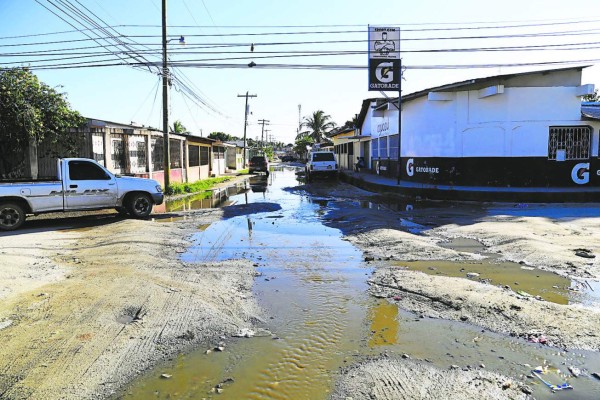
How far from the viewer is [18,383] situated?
3.70 m

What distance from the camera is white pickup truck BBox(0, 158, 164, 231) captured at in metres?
11.2

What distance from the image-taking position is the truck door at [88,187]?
39.8 feet

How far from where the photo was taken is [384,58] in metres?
20.2

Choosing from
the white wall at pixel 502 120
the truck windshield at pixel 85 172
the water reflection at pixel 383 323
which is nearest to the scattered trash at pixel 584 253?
the water reflection at pixel 383 323

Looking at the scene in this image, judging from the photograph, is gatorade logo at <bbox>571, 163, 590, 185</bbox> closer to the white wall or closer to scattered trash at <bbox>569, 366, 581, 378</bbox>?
the white wall

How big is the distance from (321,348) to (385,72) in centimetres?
1803

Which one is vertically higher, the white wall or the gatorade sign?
the gatorade sign

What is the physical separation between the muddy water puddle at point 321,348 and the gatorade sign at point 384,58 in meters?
14.9

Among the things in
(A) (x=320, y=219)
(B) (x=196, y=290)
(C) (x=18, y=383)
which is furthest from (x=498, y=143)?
(C) (x=18, y=383)

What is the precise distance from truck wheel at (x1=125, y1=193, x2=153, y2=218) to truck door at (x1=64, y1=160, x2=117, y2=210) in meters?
0.45

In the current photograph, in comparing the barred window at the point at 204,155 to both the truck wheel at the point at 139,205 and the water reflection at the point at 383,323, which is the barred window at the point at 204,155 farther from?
the water reflection at the point at 383,323

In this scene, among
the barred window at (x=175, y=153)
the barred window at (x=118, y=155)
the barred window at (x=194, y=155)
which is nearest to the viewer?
the barred window at (x=118, y=155)

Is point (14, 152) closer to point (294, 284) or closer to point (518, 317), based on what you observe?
point (294, 284)

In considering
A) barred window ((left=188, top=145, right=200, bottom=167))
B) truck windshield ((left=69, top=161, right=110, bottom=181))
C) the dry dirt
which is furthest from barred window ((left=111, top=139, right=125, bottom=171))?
barred window ((left=188, top=145, right=200, bottom=167))
